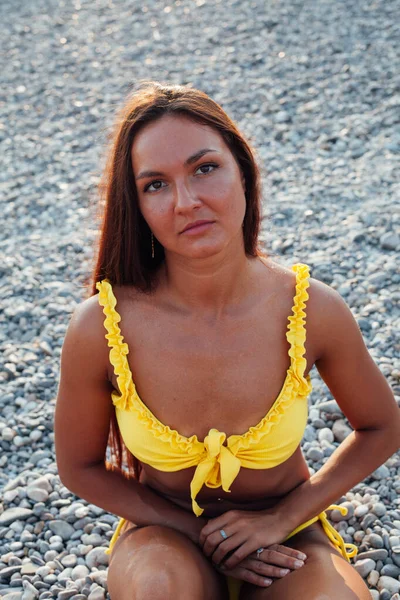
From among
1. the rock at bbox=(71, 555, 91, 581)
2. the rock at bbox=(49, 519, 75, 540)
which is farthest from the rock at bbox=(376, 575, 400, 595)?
the rock at bbox=(49, 519, 75, 540)

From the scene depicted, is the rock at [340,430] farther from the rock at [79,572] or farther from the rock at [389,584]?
the rock at [79,572]

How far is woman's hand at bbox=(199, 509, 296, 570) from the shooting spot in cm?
243

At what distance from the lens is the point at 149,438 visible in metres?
2.42

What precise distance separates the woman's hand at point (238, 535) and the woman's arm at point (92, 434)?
10 centimetres

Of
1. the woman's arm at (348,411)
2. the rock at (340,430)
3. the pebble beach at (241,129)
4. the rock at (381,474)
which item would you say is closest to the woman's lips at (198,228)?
the woman's arm at (348,411)

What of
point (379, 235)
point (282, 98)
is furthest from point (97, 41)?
point (379, 235)

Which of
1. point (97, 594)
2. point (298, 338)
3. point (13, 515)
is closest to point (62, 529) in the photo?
point (13, 515)

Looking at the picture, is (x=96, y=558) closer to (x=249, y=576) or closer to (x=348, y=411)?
(x=249, y=576)

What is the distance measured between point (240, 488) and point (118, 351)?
0.59 meters

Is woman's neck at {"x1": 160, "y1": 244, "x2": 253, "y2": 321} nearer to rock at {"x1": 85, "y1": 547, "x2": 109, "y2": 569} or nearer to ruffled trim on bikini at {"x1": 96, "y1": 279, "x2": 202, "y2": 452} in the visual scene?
ruffled trim on bikini at {"x1": 96, "y1": 279, "x2": 202, "y2": 452}

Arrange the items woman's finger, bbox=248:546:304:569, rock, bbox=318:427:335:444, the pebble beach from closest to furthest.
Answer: woman's finger, bbox=248:546:304:569 < the pebble beach < rock, bbox=318:427:335:444

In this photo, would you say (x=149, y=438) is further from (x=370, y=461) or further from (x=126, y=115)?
(x=126, y=115)

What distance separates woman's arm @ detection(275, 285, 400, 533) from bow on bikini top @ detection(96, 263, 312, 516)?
0.10m

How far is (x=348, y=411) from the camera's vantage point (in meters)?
2.58
